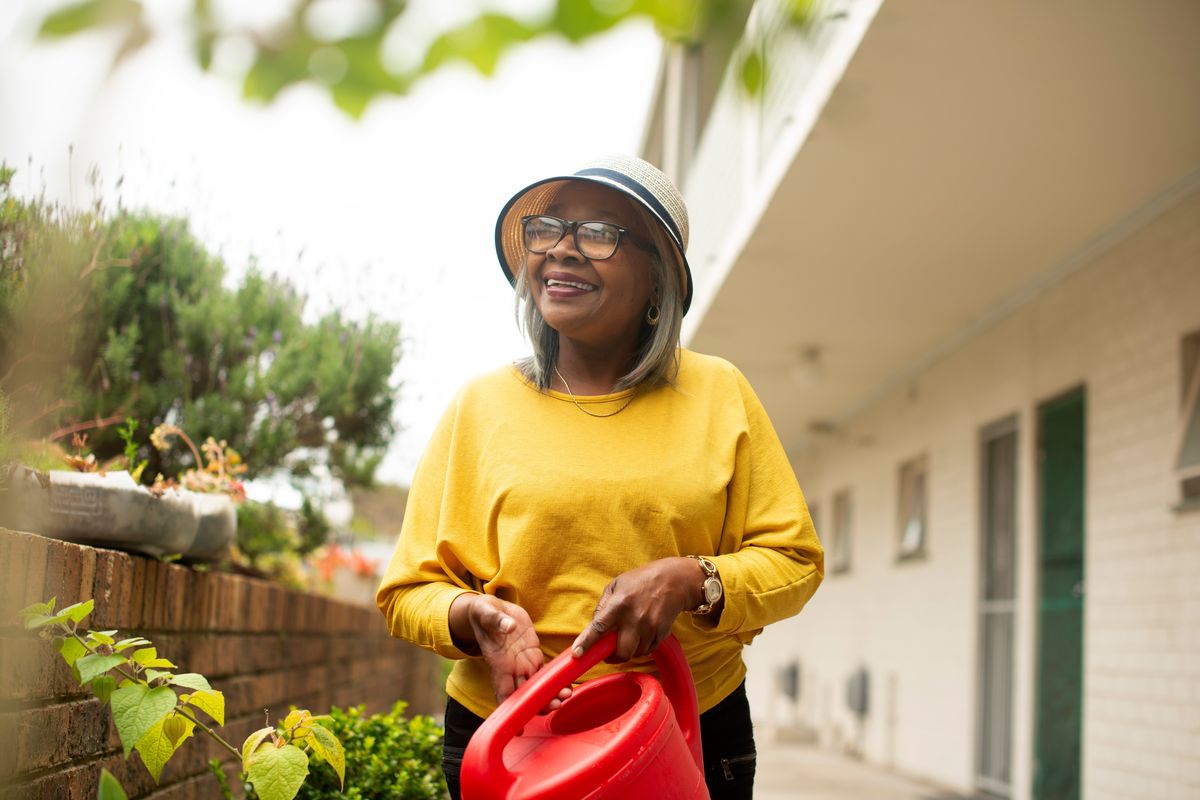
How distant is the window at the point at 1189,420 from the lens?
16.7 feet

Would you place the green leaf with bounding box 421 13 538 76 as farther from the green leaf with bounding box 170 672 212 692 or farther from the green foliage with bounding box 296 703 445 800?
the green foliage with bounding box 296 703 445 800

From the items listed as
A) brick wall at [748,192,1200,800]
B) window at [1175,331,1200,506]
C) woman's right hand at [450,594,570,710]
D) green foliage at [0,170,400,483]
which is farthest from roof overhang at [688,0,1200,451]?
woman's right hand at [450,594,570,710]

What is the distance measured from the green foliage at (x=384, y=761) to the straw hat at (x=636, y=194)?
3.56 feet

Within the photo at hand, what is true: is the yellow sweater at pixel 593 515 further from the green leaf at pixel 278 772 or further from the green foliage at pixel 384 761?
the green foliage at pixel 384 761

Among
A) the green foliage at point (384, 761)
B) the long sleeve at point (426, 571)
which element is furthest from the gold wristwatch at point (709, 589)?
the green foliage at point (384, 761)

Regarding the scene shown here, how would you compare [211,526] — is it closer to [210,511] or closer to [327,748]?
[210,511]

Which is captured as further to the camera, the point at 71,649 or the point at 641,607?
the point at 71,649

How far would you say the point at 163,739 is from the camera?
1.95 m

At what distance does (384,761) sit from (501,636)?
119cm

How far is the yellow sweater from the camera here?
6.04ft

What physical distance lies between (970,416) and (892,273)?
5.34 ft

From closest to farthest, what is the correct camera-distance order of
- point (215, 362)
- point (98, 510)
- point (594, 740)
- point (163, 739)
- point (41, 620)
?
1. point (594, 740)
2. point (41, 620)
3. point (163, 739)
4. point (98, 510)
5. point (215, 362)

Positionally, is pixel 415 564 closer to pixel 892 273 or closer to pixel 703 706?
pixel 703 706

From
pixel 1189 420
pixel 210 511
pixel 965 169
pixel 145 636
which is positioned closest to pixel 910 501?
pixel 1189 420
